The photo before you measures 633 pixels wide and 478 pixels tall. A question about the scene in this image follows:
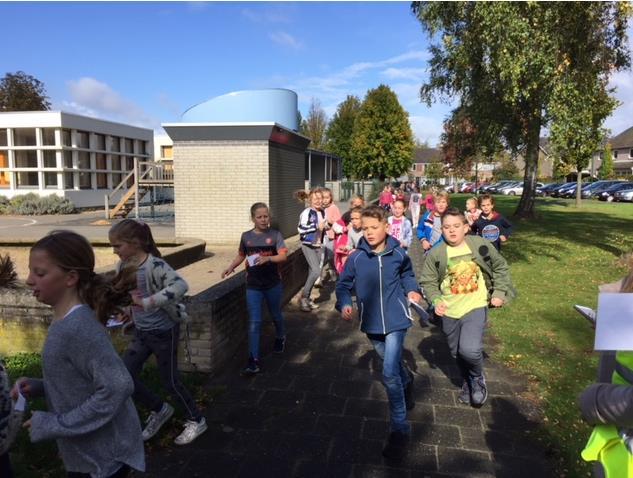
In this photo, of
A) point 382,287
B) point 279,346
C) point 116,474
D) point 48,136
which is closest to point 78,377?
point 116,474

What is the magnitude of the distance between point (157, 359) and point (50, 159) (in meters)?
28.8

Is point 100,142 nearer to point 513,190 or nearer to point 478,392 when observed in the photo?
point 478,392

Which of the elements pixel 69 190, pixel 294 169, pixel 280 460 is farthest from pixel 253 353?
pixel 69 190

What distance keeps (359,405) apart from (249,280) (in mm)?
1715

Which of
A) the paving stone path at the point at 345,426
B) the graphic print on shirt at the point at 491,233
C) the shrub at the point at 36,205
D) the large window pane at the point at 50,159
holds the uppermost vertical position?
the large window pane at the point at 50,159

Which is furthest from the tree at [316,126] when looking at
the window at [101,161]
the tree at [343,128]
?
the window at [101,161]

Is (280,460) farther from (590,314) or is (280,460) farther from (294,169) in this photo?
(294,169)

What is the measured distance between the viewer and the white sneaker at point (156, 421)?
3708mm

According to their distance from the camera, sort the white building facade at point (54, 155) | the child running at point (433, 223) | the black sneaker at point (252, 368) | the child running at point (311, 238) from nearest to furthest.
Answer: the black sneaker at point (252, 368) → the child running at point (311, 238) → the child running at point (433, 223) → the white building facade at point (54, 155)

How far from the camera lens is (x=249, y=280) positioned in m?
5.21

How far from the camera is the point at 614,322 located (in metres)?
1.61

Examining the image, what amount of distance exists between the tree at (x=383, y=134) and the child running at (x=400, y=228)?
4852 cm

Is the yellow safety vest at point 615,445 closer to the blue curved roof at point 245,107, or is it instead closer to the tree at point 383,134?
the blue curved roof at point 245,107

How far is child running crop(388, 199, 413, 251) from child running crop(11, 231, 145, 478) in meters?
6.12
